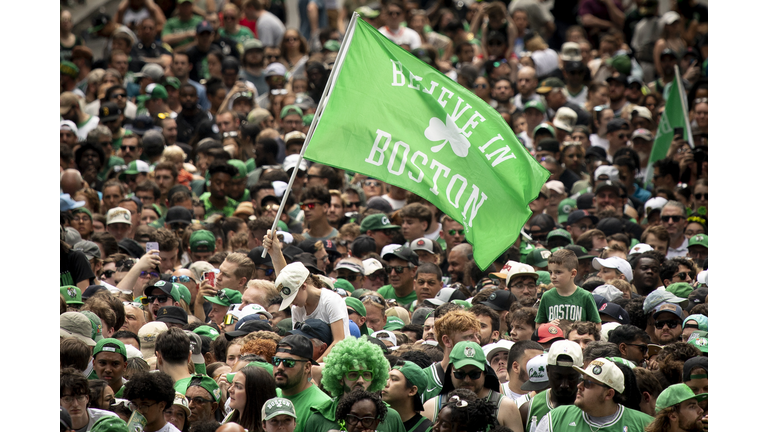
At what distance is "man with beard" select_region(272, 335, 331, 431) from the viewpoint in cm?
730

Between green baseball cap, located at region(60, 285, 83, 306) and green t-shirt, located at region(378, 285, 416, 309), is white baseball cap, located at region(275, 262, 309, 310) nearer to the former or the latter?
green baseball cap, located at region(60, 285, 83, 306)

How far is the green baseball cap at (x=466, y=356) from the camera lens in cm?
724

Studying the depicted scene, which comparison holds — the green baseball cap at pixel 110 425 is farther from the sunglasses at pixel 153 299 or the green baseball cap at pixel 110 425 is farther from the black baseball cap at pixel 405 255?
the black baseball cap at pixel 405 255

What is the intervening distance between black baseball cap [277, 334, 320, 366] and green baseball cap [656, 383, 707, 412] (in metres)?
2.28

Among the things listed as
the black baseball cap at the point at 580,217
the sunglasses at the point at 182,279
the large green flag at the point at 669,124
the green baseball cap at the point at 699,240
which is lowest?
the sunglasses at the point at 182,279

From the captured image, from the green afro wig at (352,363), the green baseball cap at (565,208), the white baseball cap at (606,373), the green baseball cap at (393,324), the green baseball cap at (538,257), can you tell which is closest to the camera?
the white baseball cap at (606,373)

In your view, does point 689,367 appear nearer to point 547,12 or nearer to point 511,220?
point 511,220

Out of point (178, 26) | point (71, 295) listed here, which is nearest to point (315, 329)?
point (71, 295)

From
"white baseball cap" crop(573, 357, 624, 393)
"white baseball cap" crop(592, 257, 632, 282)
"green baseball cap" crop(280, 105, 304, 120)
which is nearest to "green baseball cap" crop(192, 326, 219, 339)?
"white baseball cap" crop(573, 357, 624, 393)

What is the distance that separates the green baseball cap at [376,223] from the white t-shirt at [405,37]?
747 centimetres

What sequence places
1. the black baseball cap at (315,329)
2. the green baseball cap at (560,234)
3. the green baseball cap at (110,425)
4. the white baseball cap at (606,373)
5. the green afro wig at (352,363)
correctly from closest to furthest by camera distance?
the green baseball cap at (110,425)
the white baseball cap at (606,373)
the green afro wig at (352,363)
the black baseball cap at (315,329)
the green baseball cap at (560,234)

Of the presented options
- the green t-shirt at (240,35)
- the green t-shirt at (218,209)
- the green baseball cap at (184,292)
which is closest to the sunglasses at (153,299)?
the green baseball cap at (184,292)

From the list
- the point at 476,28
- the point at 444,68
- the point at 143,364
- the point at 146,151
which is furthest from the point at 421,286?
the point at 476,28

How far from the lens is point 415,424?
23.4 feet
